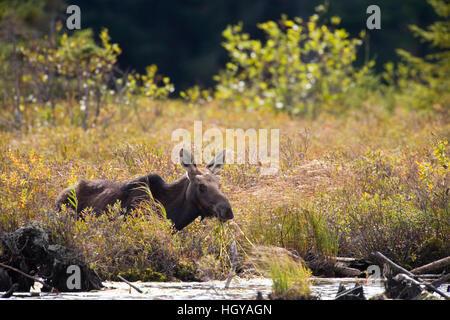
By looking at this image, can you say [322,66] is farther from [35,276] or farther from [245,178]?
[35,276]

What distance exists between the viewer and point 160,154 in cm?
1005

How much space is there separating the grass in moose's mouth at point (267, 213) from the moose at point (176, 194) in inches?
6.9

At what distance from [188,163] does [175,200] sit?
1.97 feet

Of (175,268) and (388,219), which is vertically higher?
(388,219)

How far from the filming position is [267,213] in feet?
26.9

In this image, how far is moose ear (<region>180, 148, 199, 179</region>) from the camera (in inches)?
292

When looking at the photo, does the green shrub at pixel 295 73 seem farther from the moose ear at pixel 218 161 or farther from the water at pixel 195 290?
the water at pixel 195 290

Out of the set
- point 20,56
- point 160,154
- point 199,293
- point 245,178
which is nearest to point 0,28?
point 20,56

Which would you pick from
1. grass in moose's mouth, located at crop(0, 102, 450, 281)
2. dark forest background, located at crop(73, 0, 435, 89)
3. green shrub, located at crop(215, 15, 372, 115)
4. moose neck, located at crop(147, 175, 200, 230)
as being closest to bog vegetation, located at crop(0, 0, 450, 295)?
grass in moose's mouth, located at crop(0, 102, 450, 281)

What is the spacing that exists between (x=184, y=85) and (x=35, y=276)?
84.1ft

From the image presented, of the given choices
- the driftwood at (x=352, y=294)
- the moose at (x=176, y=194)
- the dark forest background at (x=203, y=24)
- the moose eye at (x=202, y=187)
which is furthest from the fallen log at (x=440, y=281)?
the dark forest background at (x=203, y=24)

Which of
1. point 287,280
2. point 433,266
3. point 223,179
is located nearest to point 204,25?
point 223,179

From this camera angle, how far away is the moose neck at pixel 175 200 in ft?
25.3

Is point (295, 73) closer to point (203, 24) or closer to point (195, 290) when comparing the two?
point (203, 24)
